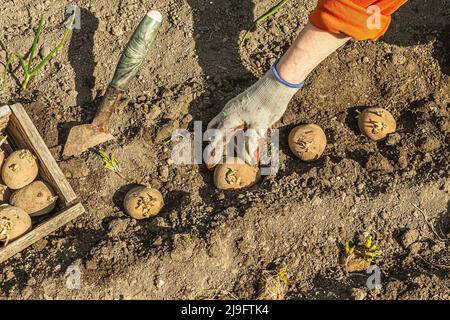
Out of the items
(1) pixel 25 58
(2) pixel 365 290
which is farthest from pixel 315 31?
(1) pixel 25 58

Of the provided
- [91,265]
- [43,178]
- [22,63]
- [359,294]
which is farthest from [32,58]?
[359,294]

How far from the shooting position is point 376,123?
9.18ft

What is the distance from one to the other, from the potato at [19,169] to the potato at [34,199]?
37 millimetres

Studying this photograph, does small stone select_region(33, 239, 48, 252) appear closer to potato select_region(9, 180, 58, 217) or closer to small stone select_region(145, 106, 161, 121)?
potato select_region(9, 180, 58, 217)

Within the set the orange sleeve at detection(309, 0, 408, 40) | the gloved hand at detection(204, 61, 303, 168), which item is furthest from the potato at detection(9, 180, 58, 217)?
the orange sleeve at detection(309, 0, 408, 40)

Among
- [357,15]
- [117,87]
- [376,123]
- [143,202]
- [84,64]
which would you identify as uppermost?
[357,15]

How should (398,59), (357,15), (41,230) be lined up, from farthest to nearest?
(398,59) < (41,230) < (357,15)

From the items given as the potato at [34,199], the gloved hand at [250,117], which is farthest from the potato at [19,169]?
the gloved hand at [250,117]

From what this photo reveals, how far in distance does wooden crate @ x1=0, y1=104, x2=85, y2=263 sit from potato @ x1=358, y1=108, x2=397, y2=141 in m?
1.36

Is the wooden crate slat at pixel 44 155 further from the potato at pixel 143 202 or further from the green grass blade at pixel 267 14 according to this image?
the green grass blade at pixel 267 14

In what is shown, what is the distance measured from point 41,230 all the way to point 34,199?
16 cm

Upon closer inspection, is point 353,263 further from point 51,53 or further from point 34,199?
point 51,53

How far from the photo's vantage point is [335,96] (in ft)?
9.78

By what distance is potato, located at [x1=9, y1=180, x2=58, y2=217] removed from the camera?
2.64m
